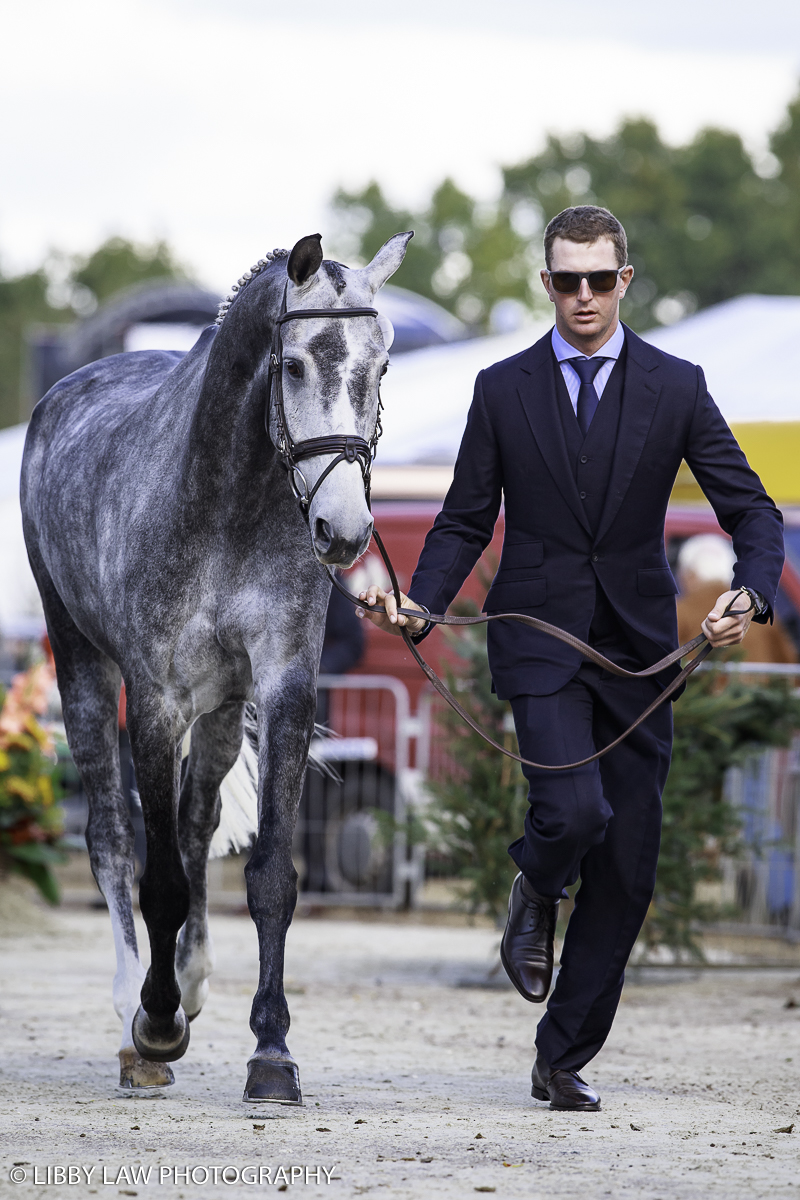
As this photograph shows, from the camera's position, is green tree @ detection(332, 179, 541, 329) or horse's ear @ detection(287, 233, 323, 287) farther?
green tree @ detection(332, 179, 541, 329)

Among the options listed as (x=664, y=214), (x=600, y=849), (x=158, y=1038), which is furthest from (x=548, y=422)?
(x=664, y=214)

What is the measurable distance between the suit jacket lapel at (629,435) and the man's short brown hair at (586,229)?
1.12ft

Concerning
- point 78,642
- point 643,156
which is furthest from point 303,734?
point 643,156

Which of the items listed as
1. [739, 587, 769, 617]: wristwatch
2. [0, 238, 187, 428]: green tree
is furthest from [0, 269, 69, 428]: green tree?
[739, 587, 769, 617]: wristwatch

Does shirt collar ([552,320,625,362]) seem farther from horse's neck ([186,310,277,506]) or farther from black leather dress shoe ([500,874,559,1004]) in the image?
black leather dress shoe ([500,874,559,1004])

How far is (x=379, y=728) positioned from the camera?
10836mm

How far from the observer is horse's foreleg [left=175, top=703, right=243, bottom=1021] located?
5.54m

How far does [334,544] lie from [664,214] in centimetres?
4575

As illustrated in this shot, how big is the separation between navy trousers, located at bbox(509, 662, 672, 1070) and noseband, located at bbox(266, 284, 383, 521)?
2.64 ft

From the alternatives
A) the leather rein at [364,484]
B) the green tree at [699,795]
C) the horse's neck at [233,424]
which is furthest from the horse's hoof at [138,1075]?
the green tree at [699,795]

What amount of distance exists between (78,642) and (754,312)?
20.3ft

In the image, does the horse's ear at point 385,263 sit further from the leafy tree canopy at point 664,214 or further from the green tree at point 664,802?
the leafy tree canopy at point 664,214

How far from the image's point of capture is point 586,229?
15.0ft

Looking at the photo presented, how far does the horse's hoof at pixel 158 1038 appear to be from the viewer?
4922mm
